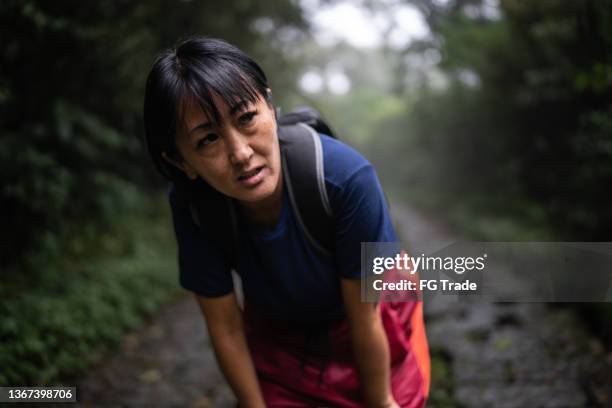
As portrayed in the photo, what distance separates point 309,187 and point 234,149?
27cm

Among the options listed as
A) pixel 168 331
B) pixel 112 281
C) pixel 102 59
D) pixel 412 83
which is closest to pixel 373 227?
pixel 168 331

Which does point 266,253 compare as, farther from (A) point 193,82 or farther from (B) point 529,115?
(B) point 529,115

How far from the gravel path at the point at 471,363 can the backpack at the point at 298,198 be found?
2122mm

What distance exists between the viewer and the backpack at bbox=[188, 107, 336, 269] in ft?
4.78

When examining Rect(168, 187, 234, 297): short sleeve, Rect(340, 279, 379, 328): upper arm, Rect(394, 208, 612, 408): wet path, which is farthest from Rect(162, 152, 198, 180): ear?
Rect(394, 208, 612, 408): wet path

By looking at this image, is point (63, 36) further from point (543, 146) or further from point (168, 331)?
point (543, 146)

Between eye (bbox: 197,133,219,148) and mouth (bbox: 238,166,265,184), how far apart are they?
0.14 metres

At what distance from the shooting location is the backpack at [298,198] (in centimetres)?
146

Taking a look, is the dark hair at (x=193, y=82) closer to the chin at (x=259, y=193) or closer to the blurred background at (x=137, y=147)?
the chin at (x=259, y=193)

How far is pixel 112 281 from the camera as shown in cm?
480

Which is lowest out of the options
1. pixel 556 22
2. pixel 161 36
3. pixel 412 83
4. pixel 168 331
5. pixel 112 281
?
pixel 168 331

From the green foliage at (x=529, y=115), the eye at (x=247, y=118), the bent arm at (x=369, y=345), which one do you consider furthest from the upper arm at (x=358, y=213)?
the green foliage at (x=529, y=115)

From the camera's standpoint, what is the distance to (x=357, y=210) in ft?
4.70

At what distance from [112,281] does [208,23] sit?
167 inches
